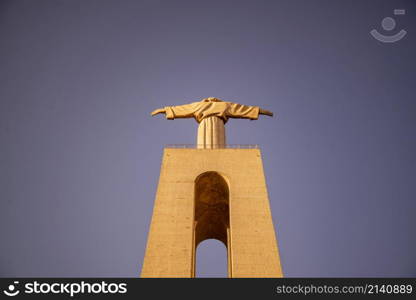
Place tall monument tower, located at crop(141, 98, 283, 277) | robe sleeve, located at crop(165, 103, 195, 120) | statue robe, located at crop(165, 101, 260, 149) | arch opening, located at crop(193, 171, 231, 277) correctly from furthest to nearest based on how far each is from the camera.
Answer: robe sleeve, located at crop(165, 103, 195, 120), statue robe, located at crop(165, 101, 260, 149), arch opening, located at crop(193, 171, 231, 277), tall monument tower, located at crop(141, 98, 283, 277)

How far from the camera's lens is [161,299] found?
8.99 m

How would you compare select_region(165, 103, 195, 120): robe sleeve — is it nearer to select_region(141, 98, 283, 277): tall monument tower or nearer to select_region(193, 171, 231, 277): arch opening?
select_region(141, 98, 283, 277): tall monument tower

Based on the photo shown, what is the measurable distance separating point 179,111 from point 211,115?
55.4 inches

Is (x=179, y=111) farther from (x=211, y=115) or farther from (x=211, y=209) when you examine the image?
(x=211, y=209)

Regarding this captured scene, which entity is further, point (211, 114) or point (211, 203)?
point (211, 114)

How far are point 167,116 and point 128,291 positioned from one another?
10373mm

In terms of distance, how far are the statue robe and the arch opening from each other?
1.50 m

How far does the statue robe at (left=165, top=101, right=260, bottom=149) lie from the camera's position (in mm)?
17500

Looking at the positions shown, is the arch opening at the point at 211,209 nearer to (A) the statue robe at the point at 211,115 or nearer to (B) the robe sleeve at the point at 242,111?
(A) the statue robe at the point at 211,115

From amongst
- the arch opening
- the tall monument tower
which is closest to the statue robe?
the tall monument tower

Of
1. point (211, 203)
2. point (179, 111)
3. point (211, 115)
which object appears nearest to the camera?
point (211, 203)

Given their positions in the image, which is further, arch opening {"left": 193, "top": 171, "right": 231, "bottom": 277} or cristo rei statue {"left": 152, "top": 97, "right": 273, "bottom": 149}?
cristo rei statue {"left": 152, "top": 97, "right": 273, "bottom": 149}

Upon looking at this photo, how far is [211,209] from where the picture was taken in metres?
18.2

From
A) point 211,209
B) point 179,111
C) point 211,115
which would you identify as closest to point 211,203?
point 211,209
